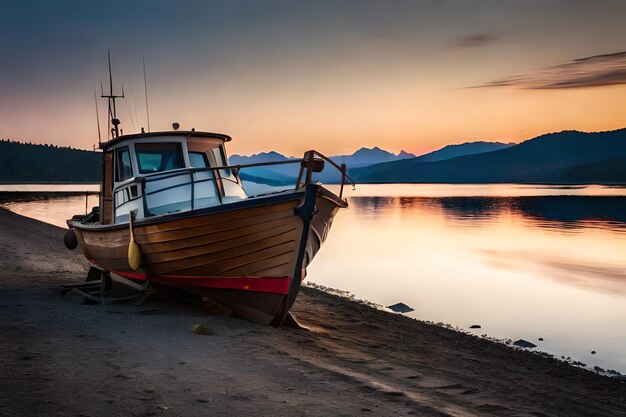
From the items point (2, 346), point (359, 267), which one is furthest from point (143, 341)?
point (359, 267)

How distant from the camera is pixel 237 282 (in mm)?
10594

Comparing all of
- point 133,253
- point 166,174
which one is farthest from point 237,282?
point 166,174

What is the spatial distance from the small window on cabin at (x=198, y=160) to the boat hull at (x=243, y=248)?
2.23 metres

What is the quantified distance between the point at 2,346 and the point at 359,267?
20901mm

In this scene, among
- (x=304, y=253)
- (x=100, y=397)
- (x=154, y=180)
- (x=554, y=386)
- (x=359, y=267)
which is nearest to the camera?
(x=100, y=397)

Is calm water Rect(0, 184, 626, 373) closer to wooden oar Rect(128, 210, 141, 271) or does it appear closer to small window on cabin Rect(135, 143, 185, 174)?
small window on cabin Rect(135, 143, 185, 174)

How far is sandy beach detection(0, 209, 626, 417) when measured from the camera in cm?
612

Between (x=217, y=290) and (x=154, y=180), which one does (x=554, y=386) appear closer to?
(x=217, y=290)

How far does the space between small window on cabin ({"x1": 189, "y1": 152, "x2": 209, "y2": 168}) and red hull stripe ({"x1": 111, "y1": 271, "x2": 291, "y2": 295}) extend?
272 cm

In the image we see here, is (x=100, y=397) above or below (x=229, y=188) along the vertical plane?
below

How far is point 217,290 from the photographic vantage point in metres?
10.8

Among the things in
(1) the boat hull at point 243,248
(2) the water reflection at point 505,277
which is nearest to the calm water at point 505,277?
(2) the water reflection at point 505,277

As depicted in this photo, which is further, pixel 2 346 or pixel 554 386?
pixel 554 386

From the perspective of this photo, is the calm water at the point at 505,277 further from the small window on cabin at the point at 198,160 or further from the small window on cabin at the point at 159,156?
the small window on cabin at the point at 159,156
